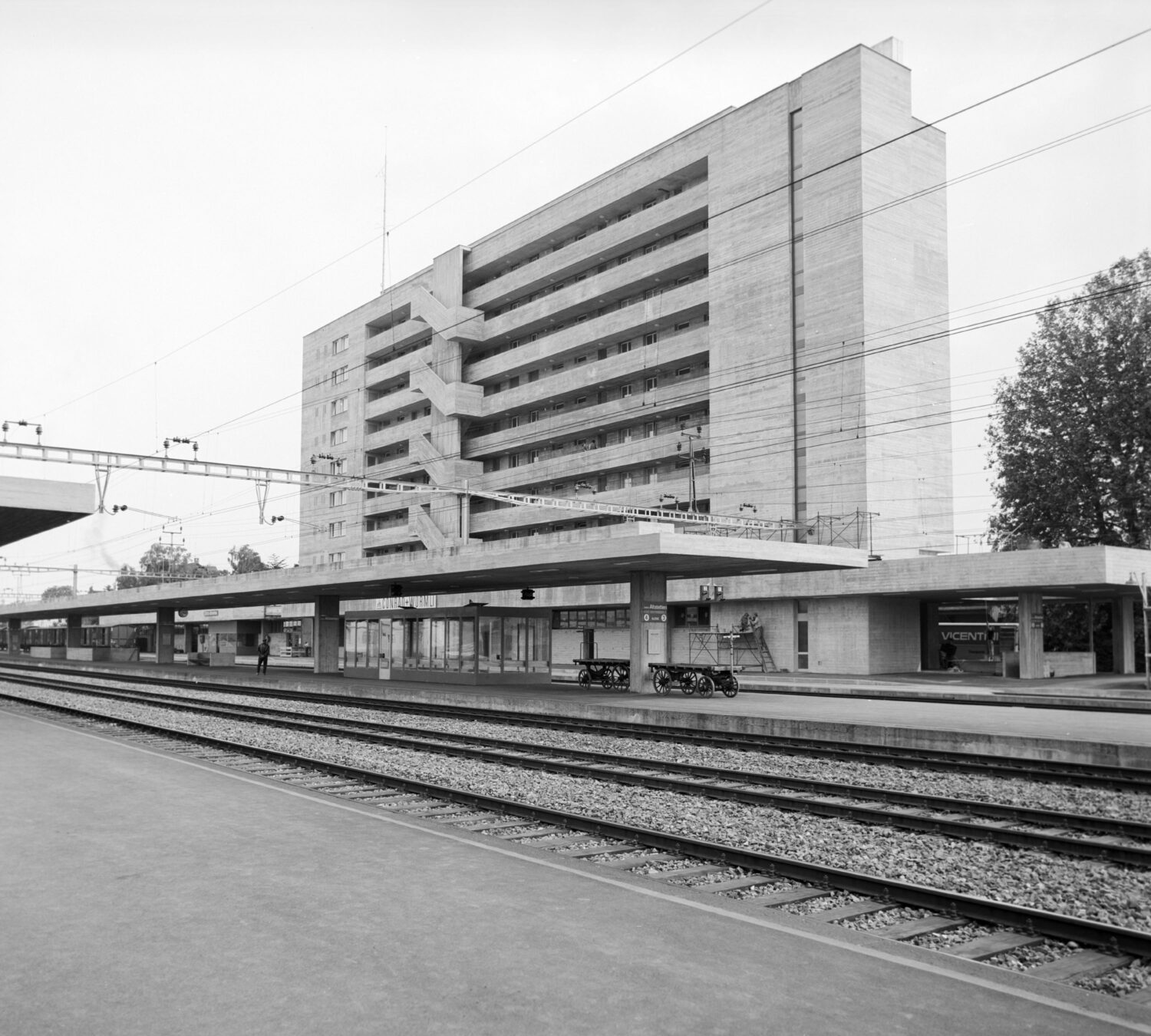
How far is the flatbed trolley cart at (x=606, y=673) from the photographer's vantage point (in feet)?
111

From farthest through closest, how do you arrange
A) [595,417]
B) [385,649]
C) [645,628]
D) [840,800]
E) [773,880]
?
[595,417]
[385,649]
[645,628]
[840,800]
[773,880]

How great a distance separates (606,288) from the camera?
60.7 meters

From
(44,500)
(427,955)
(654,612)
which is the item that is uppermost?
(44,500)

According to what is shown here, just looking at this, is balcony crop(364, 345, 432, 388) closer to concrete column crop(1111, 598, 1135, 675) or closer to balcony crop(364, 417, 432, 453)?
balcony crop(364, 417, 432, 453)

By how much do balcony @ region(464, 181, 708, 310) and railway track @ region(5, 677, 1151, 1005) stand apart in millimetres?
48003

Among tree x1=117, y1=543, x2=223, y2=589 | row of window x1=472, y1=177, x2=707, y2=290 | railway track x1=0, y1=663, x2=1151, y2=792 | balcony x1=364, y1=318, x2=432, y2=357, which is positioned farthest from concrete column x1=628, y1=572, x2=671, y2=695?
tree x1=117, y1=543, x2=223, y2=589

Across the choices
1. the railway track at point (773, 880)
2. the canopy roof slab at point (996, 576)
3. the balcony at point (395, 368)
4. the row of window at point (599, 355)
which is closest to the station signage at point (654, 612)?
the canopy roof slab at point (996, 576)

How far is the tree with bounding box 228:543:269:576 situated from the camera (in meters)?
144

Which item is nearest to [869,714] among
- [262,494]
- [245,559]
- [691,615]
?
[262,494]

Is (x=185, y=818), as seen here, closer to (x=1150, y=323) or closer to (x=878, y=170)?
(x=878, y=170)

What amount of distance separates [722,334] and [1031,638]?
859 inches

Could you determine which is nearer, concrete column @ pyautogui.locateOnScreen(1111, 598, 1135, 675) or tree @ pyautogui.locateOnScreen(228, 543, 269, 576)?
concrete column @ pyautogui.locateOnScreen(1111, 598, 1135, 675)

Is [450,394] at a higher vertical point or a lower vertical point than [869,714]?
higher

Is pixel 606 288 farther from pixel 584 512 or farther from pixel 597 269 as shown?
pixel 584 512
